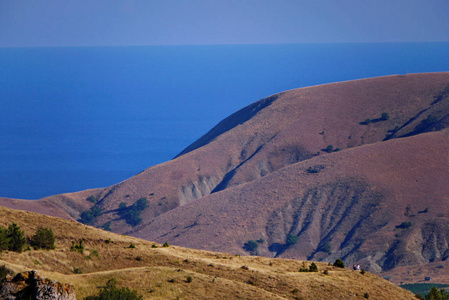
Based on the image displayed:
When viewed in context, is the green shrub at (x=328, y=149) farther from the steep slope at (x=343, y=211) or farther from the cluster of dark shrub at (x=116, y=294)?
the cluster of dark shrub at (x=116, y=294)

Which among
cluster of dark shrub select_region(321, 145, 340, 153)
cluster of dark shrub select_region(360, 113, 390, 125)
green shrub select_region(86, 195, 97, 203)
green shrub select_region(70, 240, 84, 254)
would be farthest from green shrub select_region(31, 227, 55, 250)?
cluster of dark shrub select_region(360, 113, 390, 125)

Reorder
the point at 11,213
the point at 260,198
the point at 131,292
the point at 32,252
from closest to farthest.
Result: the point at 131,292, the point at 32,252, the point at 11,213, the point at 260,198

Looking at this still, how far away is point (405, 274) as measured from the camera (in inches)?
2916

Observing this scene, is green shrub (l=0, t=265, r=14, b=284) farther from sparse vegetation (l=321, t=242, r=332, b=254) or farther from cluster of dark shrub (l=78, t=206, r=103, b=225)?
cluster of dark shrub (l=78, t=206, r=103, b=225)

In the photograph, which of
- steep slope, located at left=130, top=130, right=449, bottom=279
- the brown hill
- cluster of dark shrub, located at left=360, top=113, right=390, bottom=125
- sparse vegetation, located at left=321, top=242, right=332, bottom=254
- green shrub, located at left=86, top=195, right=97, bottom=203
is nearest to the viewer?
steep slope, located at left=130, top=130, right=449, bottom=279

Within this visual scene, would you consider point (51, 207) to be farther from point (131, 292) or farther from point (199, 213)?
point (131, 292)

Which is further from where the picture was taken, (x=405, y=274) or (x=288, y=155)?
(x=288, y=155)

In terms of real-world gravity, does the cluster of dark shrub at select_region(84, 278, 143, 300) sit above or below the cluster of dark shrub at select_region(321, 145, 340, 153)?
below

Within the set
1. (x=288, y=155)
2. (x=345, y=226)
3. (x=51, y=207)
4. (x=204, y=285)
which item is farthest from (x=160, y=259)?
(x=288, y=155)

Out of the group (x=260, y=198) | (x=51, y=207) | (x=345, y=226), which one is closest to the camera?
(x=345, y=226)

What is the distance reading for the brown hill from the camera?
3469 inches

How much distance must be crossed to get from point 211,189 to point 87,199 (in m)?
26.5

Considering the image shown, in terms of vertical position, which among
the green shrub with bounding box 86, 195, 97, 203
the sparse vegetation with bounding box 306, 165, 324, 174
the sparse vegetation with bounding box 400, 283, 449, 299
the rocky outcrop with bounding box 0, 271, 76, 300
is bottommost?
the sparse vegetation with bounding box 400, 283, 449, 299

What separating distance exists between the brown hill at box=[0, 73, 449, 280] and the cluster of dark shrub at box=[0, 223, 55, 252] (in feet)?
193
